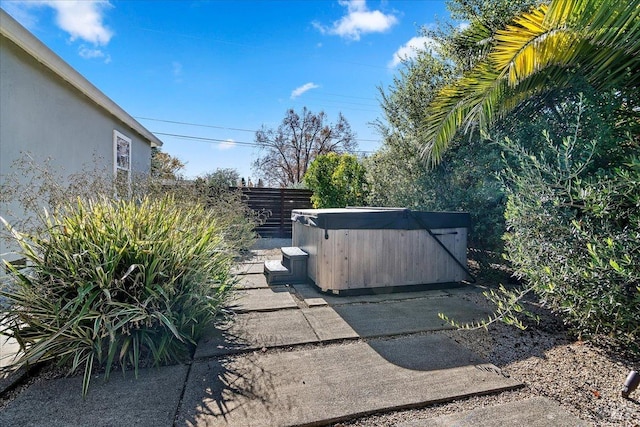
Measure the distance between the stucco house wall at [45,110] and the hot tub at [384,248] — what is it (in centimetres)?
299

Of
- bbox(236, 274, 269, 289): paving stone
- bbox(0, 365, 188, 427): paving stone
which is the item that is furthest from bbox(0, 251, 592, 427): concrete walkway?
bbox(236, 274, 269, 289): paving stone

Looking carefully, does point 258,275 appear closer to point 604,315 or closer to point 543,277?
point 543,277

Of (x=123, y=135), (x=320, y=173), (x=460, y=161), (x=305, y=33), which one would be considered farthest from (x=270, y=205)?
(x=460, y=161)

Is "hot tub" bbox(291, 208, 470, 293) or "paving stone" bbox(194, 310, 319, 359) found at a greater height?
"hot tub" bbox(291, 208, 470, 293)

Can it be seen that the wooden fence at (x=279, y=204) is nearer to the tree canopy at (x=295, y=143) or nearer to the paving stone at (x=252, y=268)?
the paving stone at (x=252, y=268)

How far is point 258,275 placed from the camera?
5.11 m

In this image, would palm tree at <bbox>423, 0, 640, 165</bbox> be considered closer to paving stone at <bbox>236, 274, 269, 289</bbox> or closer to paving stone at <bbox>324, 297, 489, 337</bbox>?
paving stone at <bbox>324, 297, 489, 337</bbox>

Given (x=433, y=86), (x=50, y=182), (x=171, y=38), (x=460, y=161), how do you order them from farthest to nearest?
(x=171, y=38) → (x=433, y=86) → (x=460, y=161) → (x=50, y=182)

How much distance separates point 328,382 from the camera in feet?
6.97

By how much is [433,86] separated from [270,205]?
596cm

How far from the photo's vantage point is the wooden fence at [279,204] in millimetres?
10109

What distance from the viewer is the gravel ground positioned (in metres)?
1.81

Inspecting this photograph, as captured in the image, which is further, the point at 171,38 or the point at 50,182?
the point at 171,38

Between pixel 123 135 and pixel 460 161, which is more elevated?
pixel 123 135
